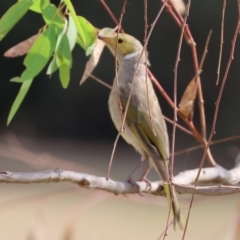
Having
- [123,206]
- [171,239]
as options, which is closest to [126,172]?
[123,206]

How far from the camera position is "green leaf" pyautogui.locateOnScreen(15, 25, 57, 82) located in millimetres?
1585

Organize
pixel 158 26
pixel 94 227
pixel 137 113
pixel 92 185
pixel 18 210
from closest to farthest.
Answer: pixel 92 185 → pixel 137 113 → pixel 94 227 → pixel 18 210 → pixel 158 26

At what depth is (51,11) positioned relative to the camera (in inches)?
62.2

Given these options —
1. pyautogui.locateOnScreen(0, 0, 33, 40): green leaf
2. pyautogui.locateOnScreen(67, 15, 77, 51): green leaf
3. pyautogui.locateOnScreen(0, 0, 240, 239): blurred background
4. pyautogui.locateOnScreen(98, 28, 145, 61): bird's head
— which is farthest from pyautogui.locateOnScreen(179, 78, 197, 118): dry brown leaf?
Result: pyautogui.locateOnScreen(0, 0, 240, 239): blurred background

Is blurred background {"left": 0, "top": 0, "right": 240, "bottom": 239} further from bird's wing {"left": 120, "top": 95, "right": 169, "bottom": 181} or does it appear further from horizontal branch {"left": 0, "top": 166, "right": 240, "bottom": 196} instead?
horizontal branch {"left": 0, "top": 166, "right": 240, "bottom": 196}

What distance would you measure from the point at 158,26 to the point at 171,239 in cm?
219

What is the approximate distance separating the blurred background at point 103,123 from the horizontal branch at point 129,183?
253 cm

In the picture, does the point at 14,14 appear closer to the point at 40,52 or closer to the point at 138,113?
the point at 40,52

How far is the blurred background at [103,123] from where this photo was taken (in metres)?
5.18

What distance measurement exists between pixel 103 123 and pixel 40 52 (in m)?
5.05

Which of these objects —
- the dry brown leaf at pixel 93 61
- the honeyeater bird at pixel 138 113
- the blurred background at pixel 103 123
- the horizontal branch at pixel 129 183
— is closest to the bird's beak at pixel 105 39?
the dry brown leaf at pixel 93 61

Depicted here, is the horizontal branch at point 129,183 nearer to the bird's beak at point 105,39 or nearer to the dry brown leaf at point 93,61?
the dry brown leaf at point 93,61

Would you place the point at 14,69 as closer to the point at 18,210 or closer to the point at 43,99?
the point at 43,99

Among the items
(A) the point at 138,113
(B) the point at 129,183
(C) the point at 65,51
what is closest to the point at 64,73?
(C) the point at 65,51
